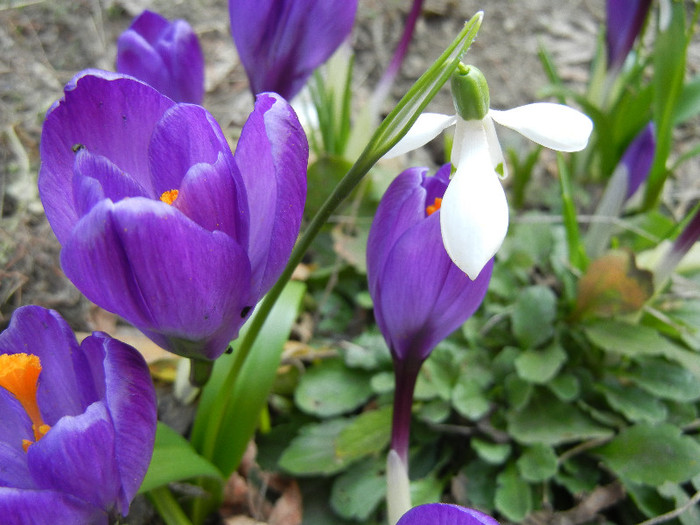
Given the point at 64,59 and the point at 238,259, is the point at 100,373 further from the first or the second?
the point at 64,59

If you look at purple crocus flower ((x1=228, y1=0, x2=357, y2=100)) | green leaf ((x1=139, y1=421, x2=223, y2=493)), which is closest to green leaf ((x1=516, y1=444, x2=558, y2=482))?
green leaf ((x1=139, y1=421, x2=223, y2=493))

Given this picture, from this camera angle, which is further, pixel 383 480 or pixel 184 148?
pixel 383 480

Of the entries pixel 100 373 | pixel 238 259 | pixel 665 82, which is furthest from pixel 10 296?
pixel 665 82

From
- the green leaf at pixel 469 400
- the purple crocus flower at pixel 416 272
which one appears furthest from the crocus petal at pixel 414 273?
the green leaf at pixel 469 400

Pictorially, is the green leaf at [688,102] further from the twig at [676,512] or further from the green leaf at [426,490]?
the green leaf at [426,490]

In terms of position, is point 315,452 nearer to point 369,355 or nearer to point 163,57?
point 369,355

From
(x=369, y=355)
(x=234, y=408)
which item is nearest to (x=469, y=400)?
(x=369, y=355)

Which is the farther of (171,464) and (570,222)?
(570,222)
